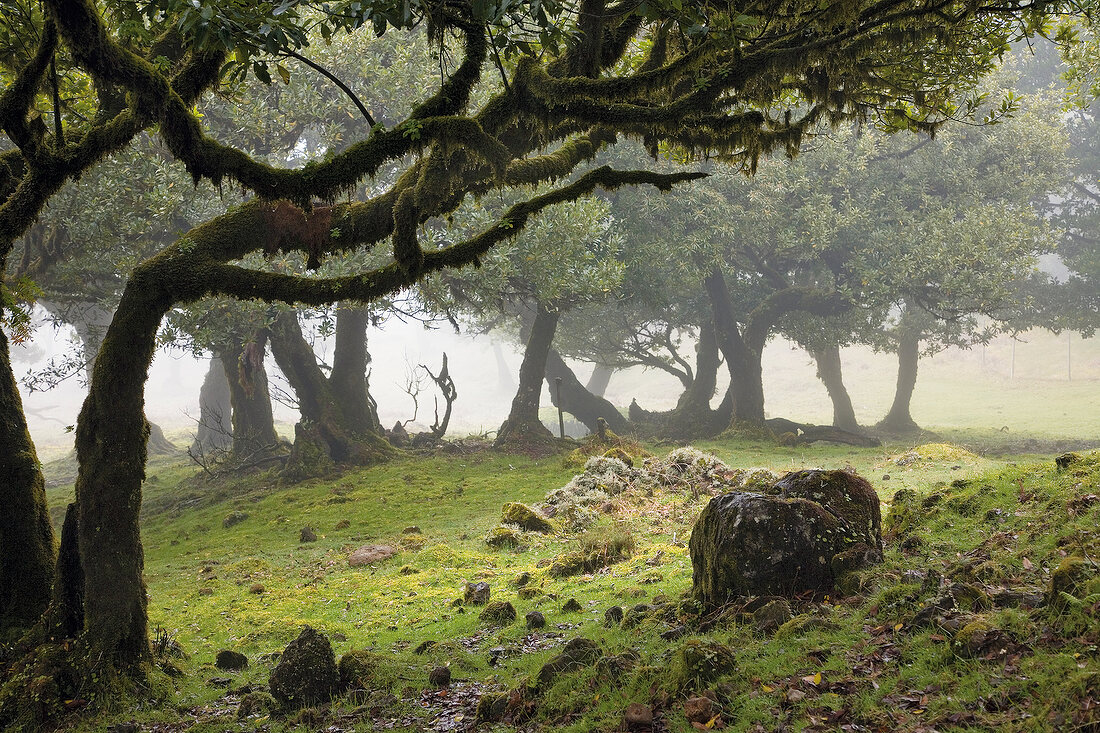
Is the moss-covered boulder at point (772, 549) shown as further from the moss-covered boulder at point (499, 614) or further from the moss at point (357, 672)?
the moss at point (357, 672)

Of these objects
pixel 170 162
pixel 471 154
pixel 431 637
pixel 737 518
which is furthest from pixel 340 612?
pixel 170 162

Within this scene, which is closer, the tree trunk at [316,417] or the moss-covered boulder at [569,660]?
the moss-covered boulder at [569,660]

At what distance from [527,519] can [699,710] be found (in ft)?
32.7

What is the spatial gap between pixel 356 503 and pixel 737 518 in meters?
13.8

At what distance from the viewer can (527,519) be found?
15617 mm

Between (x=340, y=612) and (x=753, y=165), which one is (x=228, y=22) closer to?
(x=753, y=165)

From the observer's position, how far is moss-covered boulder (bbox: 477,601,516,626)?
31.9ft

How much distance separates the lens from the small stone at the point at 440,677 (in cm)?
771

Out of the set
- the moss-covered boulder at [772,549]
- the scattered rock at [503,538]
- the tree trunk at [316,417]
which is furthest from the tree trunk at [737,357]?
the moss-covered boulder at [772,549]

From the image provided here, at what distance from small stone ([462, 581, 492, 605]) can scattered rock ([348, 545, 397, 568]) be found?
391cm

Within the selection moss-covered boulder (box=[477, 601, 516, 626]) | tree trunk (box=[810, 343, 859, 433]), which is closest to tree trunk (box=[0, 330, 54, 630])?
moss-covered boulder (box=[477, 601, 516, 626])

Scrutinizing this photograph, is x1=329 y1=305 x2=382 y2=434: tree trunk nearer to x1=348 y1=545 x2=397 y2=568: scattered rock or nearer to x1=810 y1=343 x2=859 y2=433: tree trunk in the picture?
x1=348 y1=545 x2=397 y2=568: scattered rock

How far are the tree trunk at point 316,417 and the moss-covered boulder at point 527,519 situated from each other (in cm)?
949

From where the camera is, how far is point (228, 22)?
18.9 feet
